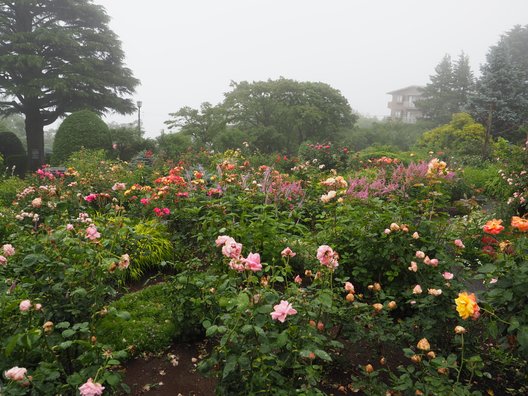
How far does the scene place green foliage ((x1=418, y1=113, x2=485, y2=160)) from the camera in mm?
12484

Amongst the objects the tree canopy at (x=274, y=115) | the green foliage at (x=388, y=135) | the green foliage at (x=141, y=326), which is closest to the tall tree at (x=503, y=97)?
the green foliage at (x=388, y=135)

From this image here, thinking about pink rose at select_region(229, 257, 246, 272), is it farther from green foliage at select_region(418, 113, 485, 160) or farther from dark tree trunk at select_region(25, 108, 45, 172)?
dark tree trunk at select_region(25, 108, 45, 172)

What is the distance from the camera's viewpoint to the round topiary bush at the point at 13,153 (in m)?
14.7

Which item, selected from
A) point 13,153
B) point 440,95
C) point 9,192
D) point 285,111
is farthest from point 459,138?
point 13,153

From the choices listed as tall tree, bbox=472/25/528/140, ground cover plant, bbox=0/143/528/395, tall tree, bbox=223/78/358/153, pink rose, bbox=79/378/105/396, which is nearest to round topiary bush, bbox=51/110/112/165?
tall tree, bbox=223/78/358/153

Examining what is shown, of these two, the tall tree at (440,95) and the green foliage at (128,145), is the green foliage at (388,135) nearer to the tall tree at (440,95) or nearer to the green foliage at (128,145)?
the tall tree at (440,95)

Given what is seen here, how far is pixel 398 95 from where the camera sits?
47938mm

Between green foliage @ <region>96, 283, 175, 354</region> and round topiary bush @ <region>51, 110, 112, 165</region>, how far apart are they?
1140cm

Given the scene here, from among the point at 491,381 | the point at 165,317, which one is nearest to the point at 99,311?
the point at 165,317

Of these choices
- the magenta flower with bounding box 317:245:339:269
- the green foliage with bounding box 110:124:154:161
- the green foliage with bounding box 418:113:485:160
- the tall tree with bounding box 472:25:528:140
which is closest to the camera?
the magenta flower with bounding box 317:245:339:269

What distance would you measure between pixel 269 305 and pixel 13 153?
1725 cm

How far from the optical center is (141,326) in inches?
105

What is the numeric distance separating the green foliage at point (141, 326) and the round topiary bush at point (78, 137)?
11.4m

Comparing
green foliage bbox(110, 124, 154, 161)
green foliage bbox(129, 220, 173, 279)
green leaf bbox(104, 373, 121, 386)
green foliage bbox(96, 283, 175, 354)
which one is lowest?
green foliage bbox(96, 283, 175, 354)
